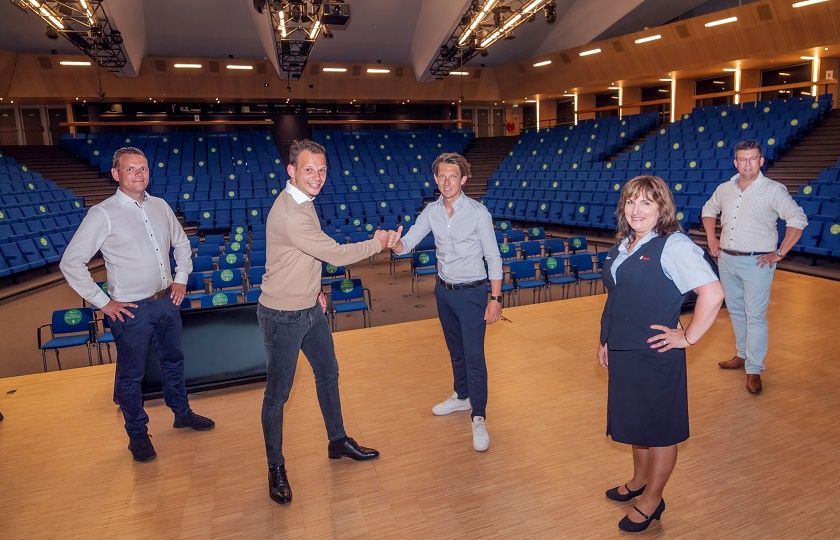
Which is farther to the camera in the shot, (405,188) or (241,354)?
(405,188)

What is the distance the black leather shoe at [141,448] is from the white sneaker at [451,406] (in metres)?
1.83

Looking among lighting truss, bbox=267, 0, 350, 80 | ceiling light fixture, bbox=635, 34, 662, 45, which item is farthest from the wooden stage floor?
ceiling light fixture, bbox=635, 34, 662, 45

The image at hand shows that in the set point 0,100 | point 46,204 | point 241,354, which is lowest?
point 241,354

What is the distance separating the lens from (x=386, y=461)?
3.07m

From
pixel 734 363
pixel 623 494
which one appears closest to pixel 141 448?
pixel 623 494

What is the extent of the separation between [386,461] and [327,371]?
0.68m

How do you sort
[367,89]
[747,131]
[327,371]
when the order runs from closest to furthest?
[327,371], [747,131], [367,89]

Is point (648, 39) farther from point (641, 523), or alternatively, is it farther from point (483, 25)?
point (641, 523)

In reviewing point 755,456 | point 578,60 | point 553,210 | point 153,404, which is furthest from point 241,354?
point 578,60

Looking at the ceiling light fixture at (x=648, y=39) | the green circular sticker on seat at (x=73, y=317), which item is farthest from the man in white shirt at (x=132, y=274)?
the ceiling light fixture at (x=648, y=39)

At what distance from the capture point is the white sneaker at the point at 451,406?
3.62 meters

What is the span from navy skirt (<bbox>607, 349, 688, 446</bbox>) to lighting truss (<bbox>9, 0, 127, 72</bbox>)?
43.5 ft

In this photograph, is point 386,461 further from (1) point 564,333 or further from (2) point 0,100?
(2) point 0,100

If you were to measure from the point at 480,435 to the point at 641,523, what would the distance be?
40.6 inches
